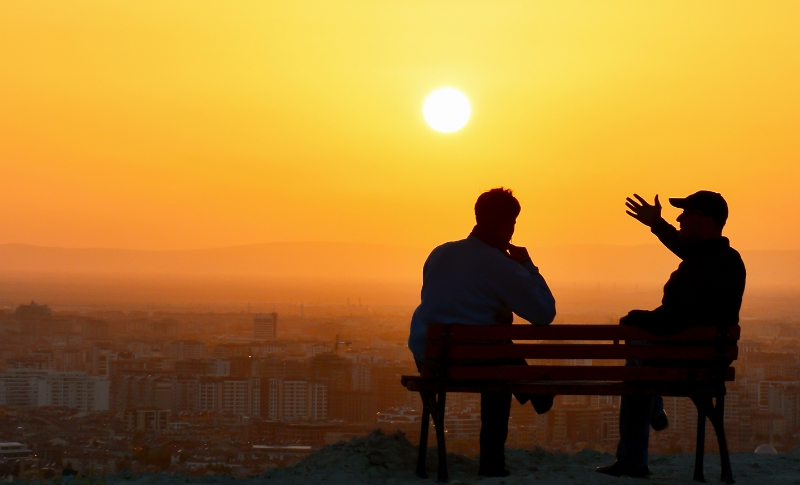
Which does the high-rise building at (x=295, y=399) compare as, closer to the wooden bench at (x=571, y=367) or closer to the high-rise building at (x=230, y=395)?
the high-rise building at (x=230, y=395)

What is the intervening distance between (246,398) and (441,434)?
48161 millimetres

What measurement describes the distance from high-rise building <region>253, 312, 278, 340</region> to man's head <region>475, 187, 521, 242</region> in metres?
86.0

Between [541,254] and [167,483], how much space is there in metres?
120

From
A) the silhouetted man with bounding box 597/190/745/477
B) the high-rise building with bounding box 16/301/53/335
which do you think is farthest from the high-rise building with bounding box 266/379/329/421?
the high-rise building with bounding box 16/301/53/335

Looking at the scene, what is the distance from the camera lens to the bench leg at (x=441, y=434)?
20.6 feet

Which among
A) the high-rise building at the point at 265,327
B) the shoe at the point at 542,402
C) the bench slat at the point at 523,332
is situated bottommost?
the shoe at the point at 542,402

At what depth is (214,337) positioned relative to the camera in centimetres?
9212

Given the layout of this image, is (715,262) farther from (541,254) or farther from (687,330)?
(541,254)

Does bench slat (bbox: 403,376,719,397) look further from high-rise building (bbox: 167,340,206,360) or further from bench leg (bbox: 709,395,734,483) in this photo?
high-rise building (bbox: 167,340,206,360)

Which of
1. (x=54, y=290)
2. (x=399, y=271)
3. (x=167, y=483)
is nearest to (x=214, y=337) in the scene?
(x=54, y=290)

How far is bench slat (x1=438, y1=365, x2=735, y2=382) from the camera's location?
6297 mm

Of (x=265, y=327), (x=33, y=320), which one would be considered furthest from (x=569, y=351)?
(x=33, y=320)

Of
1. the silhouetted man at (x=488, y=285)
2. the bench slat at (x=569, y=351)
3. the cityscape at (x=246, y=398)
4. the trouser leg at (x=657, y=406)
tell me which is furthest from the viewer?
the cityscape at (x=246, y=398)

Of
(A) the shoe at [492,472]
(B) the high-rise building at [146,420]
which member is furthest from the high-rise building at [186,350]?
(A) the shoe at [492,472]
